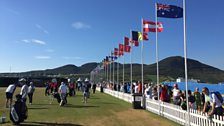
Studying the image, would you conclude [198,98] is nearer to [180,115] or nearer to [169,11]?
[180,115]

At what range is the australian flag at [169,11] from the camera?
17391 mm

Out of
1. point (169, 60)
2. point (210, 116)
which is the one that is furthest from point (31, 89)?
point (169, 60)

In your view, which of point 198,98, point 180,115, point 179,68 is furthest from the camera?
point 179,68

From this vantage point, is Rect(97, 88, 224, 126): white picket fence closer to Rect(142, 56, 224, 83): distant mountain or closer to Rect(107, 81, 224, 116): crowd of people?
Rect(107, 81, 224, 116): crowd of people

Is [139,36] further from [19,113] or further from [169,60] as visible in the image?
[169,60]

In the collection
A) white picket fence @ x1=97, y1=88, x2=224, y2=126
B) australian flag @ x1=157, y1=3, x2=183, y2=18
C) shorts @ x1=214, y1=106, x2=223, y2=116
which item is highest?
australian flag @ x1=157, y1=3, x2=183, y2=18

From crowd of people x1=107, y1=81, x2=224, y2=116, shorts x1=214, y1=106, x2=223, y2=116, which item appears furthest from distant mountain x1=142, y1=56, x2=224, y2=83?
shorts x1=214, y1=106, x2=223, y2=116

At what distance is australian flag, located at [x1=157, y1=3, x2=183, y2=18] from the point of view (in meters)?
17.4

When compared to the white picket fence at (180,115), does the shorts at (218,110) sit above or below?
above

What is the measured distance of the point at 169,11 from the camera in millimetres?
18391

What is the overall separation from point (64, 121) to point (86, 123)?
1.23 m

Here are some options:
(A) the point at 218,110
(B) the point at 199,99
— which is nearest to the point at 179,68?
(B) the point at 199,99

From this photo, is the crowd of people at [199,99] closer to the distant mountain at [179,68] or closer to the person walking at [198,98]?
the person walking at [198,98]

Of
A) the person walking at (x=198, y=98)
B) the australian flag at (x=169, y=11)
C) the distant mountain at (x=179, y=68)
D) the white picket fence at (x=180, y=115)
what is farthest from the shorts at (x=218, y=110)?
the distant mountain at (x=179, y=68)
